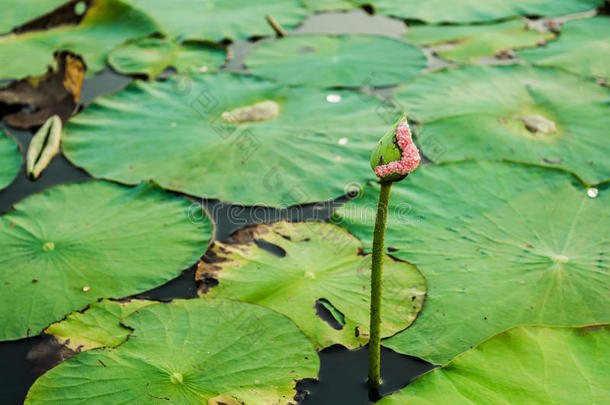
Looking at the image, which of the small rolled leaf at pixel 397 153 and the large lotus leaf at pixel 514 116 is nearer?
the small rolled leaf at pixel 397 153

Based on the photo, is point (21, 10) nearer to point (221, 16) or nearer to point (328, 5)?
point (221, 16)

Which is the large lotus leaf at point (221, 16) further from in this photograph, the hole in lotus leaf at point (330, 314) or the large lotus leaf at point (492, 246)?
the hole in lotus leaf at point (330, 314)

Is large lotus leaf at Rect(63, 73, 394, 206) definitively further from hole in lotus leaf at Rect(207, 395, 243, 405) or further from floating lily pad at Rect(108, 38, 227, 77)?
hole in lotus leaf at Rect(207, 395, 243, 405)

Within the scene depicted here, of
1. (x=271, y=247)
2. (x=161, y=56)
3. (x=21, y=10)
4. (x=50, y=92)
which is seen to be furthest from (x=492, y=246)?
(x=21, y=10)

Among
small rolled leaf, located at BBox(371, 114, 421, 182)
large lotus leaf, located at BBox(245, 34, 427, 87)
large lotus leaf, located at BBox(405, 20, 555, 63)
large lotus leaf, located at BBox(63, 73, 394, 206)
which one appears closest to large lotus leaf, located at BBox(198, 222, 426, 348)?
large lotus leaf, located at BBox(63, 73, 394, 206)

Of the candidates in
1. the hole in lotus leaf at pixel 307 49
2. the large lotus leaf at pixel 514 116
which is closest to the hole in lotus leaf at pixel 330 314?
the large lotus leaf at pixel 514 116

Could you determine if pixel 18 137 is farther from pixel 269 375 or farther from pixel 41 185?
pixel 269 375
